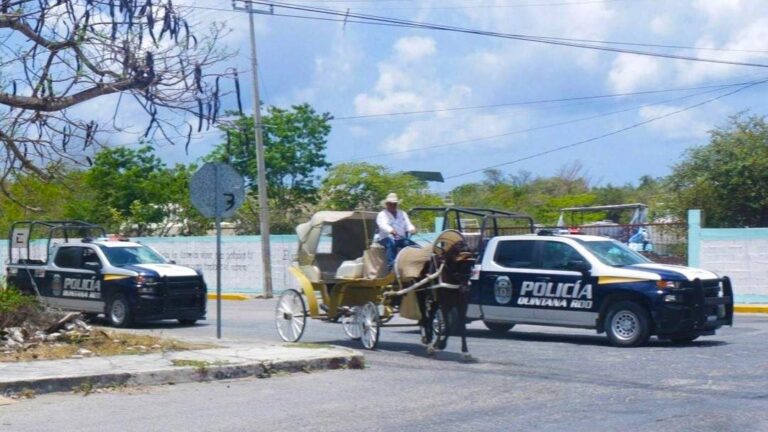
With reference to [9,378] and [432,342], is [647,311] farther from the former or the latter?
[9,378]

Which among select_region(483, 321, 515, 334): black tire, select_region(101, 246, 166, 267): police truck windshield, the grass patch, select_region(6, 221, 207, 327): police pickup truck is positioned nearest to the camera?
the grass patch

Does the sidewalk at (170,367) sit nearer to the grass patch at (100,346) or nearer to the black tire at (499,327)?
the grass patch at (100,346)

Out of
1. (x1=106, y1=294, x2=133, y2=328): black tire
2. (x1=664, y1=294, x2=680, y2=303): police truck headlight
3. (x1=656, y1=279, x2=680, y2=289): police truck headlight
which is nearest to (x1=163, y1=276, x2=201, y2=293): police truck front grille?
(x1=106, y1=294, x2=133, y2=328): black tire

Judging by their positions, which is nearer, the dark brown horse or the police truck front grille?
the dark brown horse

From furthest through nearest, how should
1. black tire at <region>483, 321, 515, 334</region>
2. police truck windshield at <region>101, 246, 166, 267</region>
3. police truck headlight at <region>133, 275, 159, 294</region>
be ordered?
police truck windshield at <region>101, 246, 166, 267</region> < police truck headlight at <region>133, 275, 159, 294</region> < black tire at <region>483, 321, 515, 334</region>

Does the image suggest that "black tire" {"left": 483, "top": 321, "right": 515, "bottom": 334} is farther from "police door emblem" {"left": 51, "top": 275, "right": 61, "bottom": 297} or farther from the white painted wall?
"police door emblem" {"left": 51, "top": 275, "right": 61, "bottom": 297}

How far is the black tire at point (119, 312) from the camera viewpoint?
2142 centimetres

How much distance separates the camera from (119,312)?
71.2 feet

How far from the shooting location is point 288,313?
56.1ft

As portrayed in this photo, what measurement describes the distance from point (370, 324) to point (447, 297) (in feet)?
5.89

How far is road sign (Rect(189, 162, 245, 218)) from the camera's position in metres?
16.7

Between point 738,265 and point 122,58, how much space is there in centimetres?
1670

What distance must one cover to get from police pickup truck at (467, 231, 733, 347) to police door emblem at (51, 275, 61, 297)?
9.54 m

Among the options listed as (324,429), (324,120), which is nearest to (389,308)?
(324,429)
